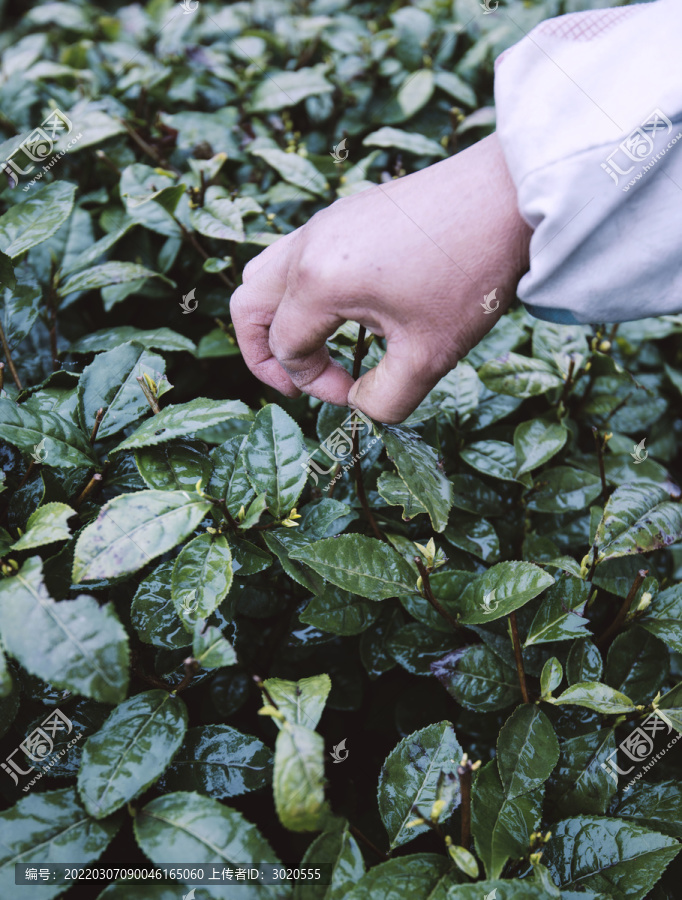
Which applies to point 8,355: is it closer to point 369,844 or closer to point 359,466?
point 359,466

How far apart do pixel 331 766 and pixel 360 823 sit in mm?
161

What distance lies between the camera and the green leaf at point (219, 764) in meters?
1.20

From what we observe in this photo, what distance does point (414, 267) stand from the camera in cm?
109

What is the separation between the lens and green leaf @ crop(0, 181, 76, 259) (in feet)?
5.08

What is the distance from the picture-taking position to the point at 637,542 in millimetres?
1347

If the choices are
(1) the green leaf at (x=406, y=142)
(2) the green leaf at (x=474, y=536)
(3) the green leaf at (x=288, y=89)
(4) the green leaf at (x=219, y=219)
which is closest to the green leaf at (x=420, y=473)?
(2) the green leaf at (x=474, y=536)

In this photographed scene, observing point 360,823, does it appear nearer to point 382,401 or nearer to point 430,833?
point 430,833

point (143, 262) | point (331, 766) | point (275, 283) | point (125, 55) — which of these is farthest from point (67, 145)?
point (331, 766)

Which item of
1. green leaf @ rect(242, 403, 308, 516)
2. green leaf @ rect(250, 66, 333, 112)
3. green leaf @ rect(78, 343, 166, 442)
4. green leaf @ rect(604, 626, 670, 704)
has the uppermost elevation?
green leaf @ rect(250, 66, 333, 112)

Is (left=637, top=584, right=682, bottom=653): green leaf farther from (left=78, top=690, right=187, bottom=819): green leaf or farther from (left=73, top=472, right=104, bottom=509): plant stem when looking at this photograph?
(left=73, top=472, right=104, bottom=509): plant stem

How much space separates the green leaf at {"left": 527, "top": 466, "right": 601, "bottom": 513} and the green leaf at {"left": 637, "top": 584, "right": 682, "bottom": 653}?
31cm

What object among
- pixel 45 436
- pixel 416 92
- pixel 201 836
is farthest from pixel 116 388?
pixel 416 92

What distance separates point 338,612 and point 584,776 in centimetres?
61
